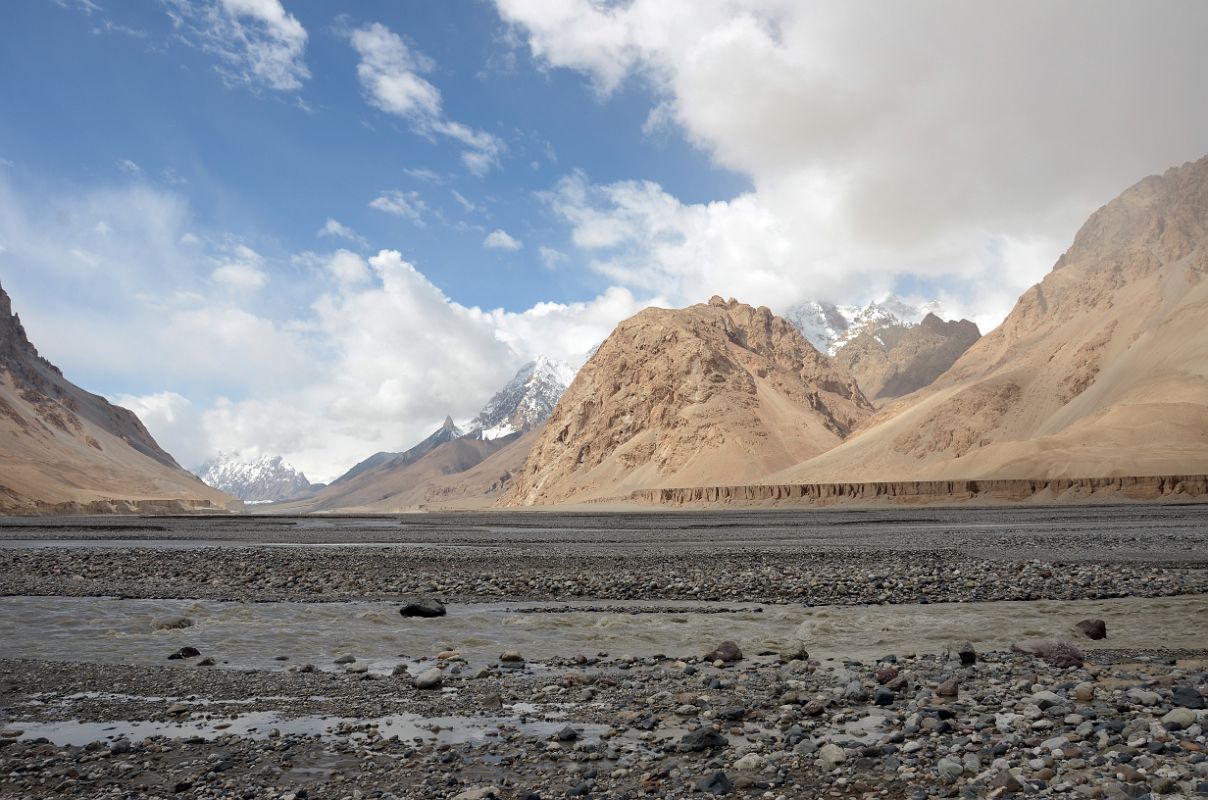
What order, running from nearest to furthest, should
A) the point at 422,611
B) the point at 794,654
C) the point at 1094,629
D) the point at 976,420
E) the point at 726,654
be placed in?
the point at 726,654 < the point at 794,654 < the point at 1094,629 < the point at 422,611 < the point at 976,420

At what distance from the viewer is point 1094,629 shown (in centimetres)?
1489

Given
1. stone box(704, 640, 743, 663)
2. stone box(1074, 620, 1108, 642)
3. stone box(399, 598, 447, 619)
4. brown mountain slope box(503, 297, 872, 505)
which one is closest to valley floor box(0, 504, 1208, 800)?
stone box(1074, 620, 1108, 642)

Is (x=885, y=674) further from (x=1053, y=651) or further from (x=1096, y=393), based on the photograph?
(x=1096, y=393)

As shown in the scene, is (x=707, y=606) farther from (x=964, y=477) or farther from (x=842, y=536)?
(x=964, y=477)

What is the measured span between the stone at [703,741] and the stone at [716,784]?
98 cm

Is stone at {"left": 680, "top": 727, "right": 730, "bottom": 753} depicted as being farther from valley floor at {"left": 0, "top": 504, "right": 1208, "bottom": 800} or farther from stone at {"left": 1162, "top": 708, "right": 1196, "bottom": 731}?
stone at {"left": 1162, "top": 708, "right": 1196, "bottom": 731}

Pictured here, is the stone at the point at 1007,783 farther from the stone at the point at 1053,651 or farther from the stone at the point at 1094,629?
the stone at the point at 1094,629

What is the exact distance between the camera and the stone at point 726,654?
13.1 metres

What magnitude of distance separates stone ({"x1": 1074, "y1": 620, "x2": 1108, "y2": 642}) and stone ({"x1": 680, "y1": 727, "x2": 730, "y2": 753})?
31.5 feet

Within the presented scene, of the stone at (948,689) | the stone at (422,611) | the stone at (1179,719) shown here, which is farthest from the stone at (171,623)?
the stone at (1179,719)

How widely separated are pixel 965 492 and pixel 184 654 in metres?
106

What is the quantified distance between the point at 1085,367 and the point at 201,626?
→ 153 metres

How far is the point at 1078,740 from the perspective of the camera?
26.1ft

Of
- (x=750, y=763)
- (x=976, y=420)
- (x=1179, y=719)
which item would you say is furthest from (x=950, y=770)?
(x=976, y=420)
